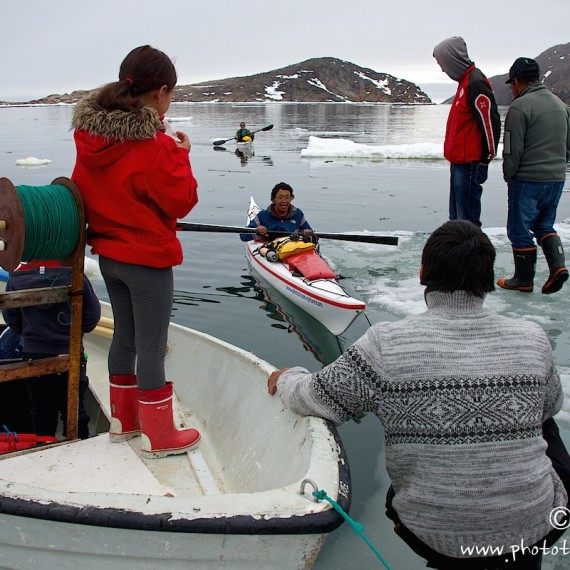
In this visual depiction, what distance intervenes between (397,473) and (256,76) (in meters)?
189

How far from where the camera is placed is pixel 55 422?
3.85 m

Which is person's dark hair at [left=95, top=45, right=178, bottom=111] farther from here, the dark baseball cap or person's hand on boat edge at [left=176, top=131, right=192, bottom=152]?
the dark baseball cap

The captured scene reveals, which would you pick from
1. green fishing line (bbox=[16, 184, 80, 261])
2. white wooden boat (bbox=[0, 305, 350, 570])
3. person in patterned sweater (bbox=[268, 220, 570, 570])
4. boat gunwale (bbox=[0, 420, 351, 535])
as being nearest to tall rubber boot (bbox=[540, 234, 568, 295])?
white wooden boat (bbox=[0, 305, 350, 570])

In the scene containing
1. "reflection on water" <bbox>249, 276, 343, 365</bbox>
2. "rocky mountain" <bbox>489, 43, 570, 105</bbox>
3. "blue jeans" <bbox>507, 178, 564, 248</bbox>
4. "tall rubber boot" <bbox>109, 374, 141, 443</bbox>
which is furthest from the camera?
"rocky mountain" <bbox>489, 43, 570, 105</bbox>

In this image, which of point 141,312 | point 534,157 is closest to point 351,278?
point 534,157

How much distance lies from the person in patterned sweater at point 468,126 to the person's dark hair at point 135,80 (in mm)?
4425

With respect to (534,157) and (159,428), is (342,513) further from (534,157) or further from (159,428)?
(534,157)

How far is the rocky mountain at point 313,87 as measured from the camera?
495ft

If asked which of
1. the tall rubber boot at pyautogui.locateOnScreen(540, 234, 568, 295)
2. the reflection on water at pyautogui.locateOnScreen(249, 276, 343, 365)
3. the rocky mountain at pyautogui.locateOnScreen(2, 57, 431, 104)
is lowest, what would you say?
the reflection on water at pyautogui.locateOnScreen(249, 276, 343, 365)

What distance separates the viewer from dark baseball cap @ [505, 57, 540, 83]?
6.43 meters

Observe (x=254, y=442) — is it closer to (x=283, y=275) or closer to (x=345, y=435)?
(x=345, y=435)

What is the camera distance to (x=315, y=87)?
523ft

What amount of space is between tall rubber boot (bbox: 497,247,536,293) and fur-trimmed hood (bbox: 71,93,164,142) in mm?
5126

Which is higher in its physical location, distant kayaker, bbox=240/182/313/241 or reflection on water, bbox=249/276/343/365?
distant kayaker, bbox=240/182/313/241
